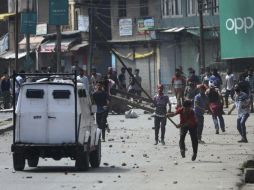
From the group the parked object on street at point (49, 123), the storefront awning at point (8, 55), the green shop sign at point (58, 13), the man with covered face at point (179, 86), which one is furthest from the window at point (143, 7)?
the parked object on street at point (49, 123)

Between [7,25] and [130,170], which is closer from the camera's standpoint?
[130,170]

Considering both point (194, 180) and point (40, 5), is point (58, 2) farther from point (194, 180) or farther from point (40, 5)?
point (40, 5)

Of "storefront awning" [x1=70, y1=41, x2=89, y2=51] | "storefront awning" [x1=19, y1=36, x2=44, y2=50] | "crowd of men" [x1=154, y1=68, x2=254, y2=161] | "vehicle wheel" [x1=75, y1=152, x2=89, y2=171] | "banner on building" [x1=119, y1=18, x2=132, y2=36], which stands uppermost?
"banner on building" [x1=119, y1=18, x2=132, y2=36]

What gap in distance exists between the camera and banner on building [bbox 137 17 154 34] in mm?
52312

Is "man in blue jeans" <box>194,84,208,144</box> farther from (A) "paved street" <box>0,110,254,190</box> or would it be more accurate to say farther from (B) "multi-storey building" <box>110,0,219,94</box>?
(B) "multi-storey building" <box>110,0,219,94</box>

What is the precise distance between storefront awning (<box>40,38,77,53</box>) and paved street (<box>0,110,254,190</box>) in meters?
30.5

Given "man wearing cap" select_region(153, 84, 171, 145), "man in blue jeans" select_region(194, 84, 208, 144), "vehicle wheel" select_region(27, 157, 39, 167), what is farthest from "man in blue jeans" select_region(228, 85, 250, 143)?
"vehicle wheel" select_region(27, 157, 39, 167)

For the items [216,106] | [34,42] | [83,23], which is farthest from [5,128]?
[34,42]

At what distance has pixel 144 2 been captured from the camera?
54.0m

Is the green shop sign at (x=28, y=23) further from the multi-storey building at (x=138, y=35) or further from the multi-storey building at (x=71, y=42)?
the multi-storey building at (x=71, y=42)

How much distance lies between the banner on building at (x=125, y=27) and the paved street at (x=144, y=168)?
29.3m

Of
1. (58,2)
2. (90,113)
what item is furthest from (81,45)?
(90,113)

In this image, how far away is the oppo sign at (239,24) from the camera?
21.5m

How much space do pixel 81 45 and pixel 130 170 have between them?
3963cm
